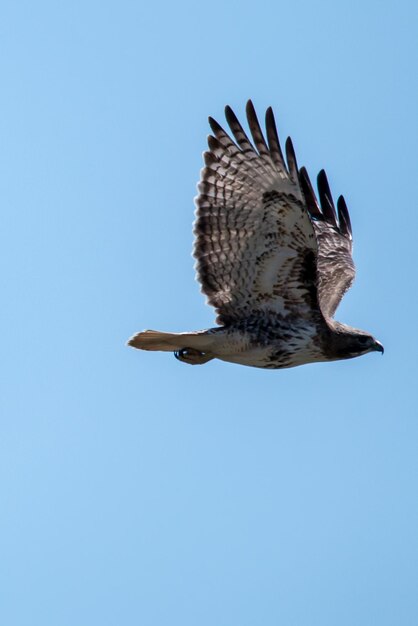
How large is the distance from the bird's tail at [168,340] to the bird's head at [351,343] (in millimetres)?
1001

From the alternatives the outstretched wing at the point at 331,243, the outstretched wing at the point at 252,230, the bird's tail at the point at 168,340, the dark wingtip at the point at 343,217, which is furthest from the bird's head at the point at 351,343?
the dark wingtip at the point at 343,217

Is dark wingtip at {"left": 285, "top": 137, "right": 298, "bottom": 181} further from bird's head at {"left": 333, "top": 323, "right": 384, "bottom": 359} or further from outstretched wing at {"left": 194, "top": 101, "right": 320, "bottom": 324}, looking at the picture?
bird's head at {"left": 333, "top": 323, "right": 384, "bottom": 359}

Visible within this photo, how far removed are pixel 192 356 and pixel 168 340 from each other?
29 cm

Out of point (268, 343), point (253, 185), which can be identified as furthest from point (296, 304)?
point (253, 185)

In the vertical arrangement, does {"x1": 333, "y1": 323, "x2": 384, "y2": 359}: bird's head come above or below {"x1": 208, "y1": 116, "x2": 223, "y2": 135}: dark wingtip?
below

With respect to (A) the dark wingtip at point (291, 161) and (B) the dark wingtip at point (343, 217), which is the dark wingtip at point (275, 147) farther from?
(B) the dark wingtip at point (343, 217)

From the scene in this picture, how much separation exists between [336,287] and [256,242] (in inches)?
75.9

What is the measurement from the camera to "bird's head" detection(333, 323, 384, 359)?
403 inches

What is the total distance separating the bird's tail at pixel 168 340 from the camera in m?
9.72

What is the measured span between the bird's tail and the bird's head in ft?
3.29

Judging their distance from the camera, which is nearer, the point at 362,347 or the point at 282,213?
the point at 282,213

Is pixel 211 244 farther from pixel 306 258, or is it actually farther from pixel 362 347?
pixel 362 347

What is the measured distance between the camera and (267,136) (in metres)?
9.49

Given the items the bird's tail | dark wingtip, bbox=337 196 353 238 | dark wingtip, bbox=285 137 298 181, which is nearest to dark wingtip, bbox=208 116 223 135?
dark wingtip, bbox=285 137 298 181
